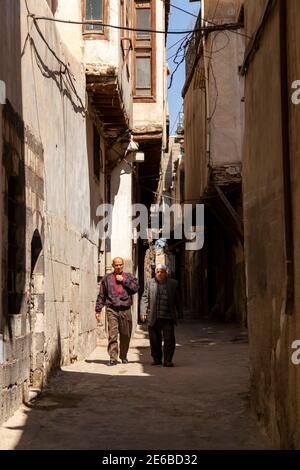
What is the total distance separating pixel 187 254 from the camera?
121ft

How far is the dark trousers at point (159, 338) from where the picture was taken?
33.5 feet

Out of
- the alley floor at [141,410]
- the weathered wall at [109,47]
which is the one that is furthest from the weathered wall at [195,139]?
the alley floor at [141,410]

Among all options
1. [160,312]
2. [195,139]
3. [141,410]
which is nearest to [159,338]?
[160,312]

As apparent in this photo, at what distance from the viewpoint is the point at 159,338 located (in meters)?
10.5

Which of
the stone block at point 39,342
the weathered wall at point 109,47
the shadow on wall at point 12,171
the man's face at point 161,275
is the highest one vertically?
the weathered wall at point 109,47

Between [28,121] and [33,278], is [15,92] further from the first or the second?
[33,278]

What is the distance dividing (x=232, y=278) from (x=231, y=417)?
15241 mm

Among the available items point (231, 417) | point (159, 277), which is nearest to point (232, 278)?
point (159, 277)

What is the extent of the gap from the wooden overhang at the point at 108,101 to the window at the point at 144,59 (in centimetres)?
195

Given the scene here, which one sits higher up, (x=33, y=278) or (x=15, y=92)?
(x=15, y=92)

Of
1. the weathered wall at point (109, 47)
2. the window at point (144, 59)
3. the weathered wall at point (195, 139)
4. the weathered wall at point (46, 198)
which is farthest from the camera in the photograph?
the weathered wall at point (195, 139)

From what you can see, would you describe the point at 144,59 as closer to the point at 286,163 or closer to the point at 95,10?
the point at 95,10

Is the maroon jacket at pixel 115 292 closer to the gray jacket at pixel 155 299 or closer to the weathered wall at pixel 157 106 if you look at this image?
the gray jacket at pixel 155 299

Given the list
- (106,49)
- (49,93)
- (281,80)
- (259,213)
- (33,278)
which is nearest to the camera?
(281,80)
